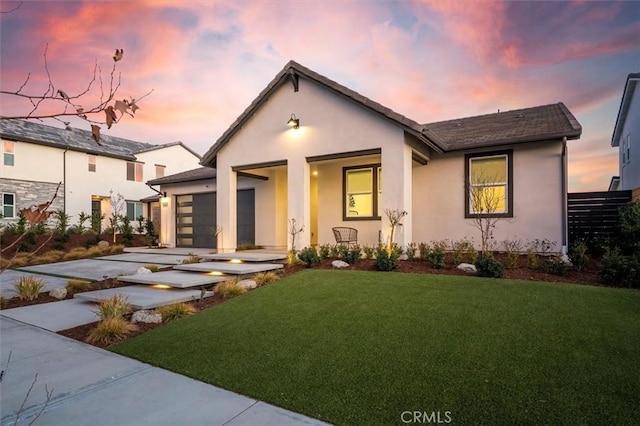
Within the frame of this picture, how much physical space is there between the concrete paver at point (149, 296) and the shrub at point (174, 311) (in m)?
0.27

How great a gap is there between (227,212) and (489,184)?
8.11 metres

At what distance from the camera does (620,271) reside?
6.23 m

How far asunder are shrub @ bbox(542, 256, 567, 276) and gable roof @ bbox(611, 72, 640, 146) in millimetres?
8844

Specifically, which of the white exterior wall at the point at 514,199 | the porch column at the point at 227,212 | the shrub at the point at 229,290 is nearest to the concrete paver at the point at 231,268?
the shrub at the point at 229,290

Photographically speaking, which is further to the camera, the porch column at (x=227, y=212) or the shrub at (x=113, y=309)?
the porch column at (x=227, y=212)

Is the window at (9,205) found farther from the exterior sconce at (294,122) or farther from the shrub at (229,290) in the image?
the shrub at (229,290)

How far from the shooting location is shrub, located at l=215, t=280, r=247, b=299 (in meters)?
6.61

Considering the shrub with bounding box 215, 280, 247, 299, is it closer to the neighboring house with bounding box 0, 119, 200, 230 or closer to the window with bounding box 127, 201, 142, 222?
the neighboring house with bounding box 0, 119, 200, 230

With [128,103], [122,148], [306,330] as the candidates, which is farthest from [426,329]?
[122,148]

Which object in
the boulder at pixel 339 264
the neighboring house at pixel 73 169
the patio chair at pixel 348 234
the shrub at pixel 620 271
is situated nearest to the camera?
the shrub at pixel 620 271

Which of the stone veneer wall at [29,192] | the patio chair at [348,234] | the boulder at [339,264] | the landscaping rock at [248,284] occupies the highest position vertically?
the stone veneer wall at [29,192]

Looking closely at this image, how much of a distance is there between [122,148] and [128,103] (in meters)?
27.6

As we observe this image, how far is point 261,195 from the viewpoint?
13.7 meters

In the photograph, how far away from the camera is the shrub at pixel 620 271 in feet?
20.1
